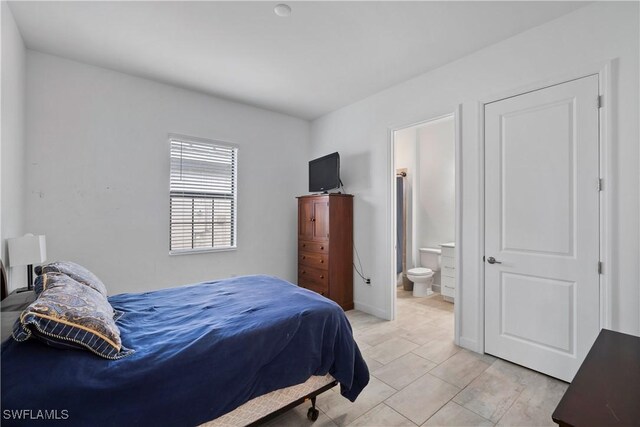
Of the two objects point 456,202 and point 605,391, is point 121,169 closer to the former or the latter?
point 456,202

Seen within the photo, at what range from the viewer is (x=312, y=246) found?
4109mm

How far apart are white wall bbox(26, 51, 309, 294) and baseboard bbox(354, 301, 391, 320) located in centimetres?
147

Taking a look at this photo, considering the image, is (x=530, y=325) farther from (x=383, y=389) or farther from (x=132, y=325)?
(x=132, y=325)

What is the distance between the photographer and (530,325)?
2.45 metres

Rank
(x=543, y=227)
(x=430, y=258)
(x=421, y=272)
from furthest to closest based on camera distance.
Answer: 1. (x=430, y=258)
2. (x=421, y=272)
3. (x=543, y=227)

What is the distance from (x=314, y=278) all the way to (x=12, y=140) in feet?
10.8

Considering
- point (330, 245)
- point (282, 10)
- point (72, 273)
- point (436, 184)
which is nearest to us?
point (72, 273)

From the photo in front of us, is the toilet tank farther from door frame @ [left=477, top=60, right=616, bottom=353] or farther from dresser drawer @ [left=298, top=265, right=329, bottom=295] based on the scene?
door frame @ [left=477, top=60, right=616, bottom=353]

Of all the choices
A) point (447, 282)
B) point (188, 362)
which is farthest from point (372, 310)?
point (188, 362)

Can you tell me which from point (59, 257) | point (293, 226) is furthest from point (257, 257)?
point (59, 257)

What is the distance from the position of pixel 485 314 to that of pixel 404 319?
1.10m

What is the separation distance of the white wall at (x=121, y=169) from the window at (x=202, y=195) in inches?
4.3

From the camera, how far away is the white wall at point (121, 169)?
111 inches

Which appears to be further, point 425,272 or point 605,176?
point 425,272
